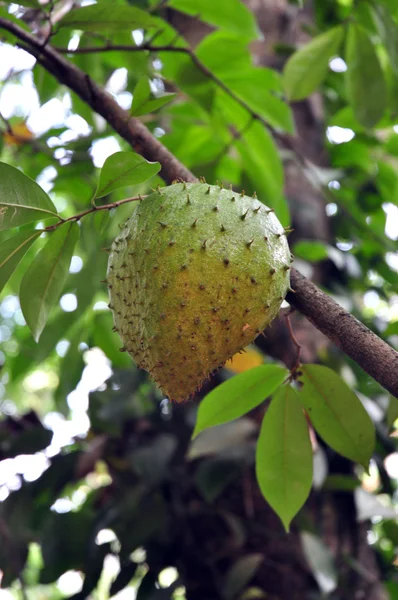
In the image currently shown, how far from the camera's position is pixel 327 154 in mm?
3049

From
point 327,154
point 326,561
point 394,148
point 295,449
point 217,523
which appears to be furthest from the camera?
point 327,154

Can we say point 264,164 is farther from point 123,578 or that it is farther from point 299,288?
point 123,578

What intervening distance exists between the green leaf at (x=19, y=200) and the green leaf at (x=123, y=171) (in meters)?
0.10

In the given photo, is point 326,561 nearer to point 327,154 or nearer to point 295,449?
point 295,449

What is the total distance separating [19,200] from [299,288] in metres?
0.51

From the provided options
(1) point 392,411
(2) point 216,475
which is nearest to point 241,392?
(1) point 392,411

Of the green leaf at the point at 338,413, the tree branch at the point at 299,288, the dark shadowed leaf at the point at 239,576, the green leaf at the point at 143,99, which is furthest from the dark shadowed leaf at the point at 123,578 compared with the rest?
the green leaf at the point at 143,99

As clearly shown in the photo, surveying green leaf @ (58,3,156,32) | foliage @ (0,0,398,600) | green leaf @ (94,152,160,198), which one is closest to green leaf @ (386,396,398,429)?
foliage @ (0,0,398,600)

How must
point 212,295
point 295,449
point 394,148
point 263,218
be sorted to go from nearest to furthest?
1. point 212,295
2. point 263,218
3. point 295,449
4. point 394,148

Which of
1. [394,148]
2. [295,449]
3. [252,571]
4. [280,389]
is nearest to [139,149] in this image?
[280,389]

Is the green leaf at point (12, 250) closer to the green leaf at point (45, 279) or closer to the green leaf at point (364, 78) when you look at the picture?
the green leaf at point (45, 279)

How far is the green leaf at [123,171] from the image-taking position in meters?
1.10

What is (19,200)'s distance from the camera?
1.13 meters

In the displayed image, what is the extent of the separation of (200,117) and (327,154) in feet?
3.19
